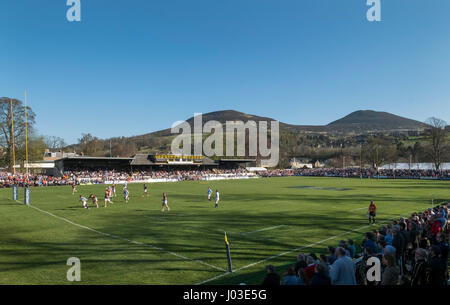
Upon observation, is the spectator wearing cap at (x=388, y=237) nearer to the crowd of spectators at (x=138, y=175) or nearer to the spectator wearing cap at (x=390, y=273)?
the spectator wearing cap at (x=390, y=273)

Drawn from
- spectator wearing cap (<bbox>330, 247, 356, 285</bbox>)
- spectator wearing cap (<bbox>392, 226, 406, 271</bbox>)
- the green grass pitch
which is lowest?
the green grass pitch

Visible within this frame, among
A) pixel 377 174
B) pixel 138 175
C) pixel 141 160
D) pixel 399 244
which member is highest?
pixel 141 160

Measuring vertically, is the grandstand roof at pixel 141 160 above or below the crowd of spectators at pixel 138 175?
above

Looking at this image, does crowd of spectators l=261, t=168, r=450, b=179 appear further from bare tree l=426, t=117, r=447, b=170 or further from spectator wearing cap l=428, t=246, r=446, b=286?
spectator wearing cap l=428, t=246, r=446, b=286

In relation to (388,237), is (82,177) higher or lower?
lower

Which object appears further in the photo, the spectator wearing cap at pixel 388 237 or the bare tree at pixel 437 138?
the bare tree at pixel 437 138

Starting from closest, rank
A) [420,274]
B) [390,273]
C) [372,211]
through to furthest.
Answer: [390,273]
[420,274]
[372,211]

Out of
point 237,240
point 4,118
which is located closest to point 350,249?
point 237,240

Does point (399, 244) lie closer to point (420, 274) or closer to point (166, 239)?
point (420, 274)

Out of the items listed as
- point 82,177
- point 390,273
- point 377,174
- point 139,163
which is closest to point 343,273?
point 390,273

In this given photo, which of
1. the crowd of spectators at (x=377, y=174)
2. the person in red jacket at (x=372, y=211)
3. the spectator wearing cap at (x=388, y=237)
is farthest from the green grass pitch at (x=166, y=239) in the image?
the crowd of spectators at (x=377, y=174)

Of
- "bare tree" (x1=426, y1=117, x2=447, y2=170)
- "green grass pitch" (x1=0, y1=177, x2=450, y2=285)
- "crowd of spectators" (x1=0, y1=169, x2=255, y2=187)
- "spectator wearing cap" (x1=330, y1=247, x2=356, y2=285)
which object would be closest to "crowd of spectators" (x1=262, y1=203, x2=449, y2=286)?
"spectator wearing cap" (x1=330, y1=247, x2=356, y2=285)

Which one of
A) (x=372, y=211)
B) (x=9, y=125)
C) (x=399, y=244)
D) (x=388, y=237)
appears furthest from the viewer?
(x=9, y=125)
